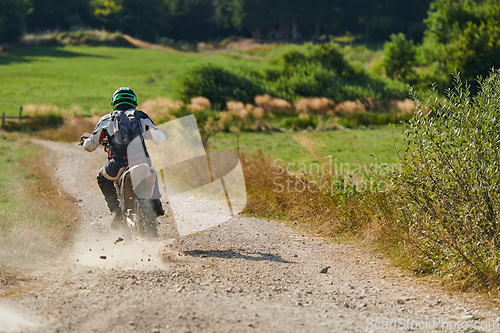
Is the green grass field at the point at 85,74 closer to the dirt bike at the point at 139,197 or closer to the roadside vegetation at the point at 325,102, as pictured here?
the roadside vegetation at the point at 325,102

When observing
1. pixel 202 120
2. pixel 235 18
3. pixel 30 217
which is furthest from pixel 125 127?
pixel 235 18

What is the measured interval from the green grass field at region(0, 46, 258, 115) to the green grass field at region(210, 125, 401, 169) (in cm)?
1224

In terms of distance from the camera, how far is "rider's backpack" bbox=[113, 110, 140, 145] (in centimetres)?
646

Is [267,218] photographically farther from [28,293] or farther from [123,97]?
[28,293]

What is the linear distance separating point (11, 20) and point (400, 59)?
170 ft

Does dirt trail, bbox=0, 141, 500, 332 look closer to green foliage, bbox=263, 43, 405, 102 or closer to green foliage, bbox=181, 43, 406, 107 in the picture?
green foliage, bbox=181, 43, 406, 107

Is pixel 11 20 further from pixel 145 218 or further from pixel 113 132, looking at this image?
pixel 145 218

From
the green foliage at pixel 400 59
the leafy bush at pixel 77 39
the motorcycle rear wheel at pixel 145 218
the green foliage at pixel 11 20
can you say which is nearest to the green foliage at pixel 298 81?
the green foliage at pixel 400 59

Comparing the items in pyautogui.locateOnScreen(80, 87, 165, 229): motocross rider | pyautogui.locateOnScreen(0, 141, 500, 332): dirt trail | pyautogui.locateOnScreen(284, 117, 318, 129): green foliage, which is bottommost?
pyautogui.locateOnScreen(284, 117, 318, 129): green foliage

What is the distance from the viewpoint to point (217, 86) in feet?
120

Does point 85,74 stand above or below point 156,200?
below

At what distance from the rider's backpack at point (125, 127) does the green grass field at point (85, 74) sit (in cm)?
2635

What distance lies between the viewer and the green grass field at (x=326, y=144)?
19.2 metres

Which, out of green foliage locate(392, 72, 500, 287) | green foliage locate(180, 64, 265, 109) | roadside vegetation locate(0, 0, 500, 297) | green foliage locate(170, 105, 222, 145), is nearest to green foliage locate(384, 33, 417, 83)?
roadside vegetation locate(0, 0, 500, 297)
